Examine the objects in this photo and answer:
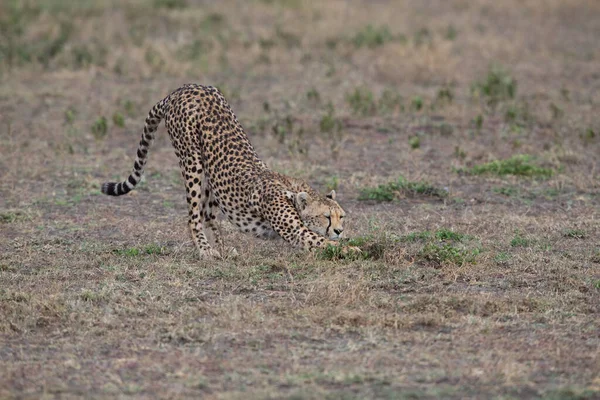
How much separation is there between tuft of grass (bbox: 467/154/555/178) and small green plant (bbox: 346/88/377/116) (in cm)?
259

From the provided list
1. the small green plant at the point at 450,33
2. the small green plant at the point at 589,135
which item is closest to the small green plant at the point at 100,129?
the small green plant at the point at 589,135

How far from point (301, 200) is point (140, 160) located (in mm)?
1503

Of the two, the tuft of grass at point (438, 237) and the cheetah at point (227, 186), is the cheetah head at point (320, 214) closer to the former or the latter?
the cheetah at point (227, 186)

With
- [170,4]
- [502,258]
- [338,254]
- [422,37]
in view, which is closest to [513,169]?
[502,258]

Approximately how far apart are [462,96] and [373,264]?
7.13 m

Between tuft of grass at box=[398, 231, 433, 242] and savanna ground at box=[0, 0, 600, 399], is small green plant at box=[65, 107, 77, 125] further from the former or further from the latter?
tuft of grass at box=[398, 231, 433, 242]

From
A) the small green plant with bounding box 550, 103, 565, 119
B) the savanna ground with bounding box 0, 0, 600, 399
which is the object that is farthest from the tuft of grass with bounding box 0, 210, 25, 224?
the small green plant with bounding box 550, 103, 565, 119

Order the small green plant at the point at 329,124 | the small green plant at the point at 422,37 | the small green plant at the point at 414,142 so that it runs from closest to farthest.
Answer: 1. the small green plant at the point at 414,142
2. the small green plant at the point at 329,124
3. the small green plant at the point at 422,37

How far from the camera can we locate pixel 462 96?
14.3 metres

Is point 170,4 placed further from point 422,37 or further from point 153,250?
point 153,250

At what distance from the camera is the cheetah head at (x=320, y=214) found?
774 cm

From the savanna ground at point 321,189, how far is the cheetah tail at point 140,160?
410 mm

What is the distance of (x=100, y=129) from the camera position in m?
12.2

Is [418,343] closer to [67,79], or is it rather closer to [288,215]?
[288,215]
